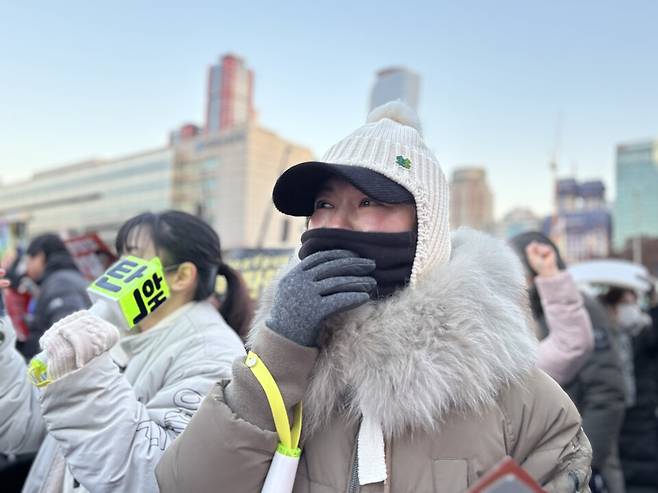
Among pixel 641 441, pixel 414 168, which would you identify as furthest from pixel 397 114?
pixel 641 441

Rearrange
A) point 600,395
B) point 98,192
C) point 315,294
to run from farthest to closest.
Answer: point 98,192 < point 600,395 < point 315,294

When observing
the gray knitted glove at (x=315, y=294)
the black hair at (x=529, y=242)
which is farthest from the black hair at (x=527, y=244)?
the gray knitted glove at (x=315, y=294)

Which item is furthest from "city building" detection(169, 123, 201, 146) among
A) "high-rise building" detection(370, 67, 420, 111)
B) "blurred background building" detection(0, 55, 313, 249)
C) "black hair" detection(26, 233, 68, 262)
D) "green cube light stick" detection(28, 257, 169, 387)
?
"green cube light stick" detection(28, 257, 169, 387)

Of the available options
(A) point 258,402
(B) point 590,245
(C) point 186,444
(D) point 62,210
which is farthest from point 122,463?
(D) point 62,210

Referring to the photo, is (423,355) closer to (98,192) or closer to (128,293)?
(128,293)

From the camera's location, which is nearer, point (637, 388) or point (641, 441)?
point (641, 441)

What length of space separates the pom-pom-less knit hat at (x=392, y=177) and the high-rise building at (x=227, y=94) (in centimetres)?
9546

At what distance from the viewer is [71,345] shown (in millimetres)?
1281

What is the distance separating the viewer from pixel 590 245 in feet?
216

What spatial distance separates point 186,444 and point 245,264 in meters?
2.43

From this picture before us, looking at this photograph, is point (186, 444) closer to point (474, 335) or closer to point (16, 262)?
point (474, 335)

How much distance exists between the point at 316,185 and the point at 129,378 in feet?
3.22

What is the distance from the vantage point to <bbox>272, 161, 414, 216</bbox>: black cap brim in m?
1.19

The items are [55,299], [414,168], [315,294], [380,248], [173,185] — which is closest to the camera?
[315,294]
